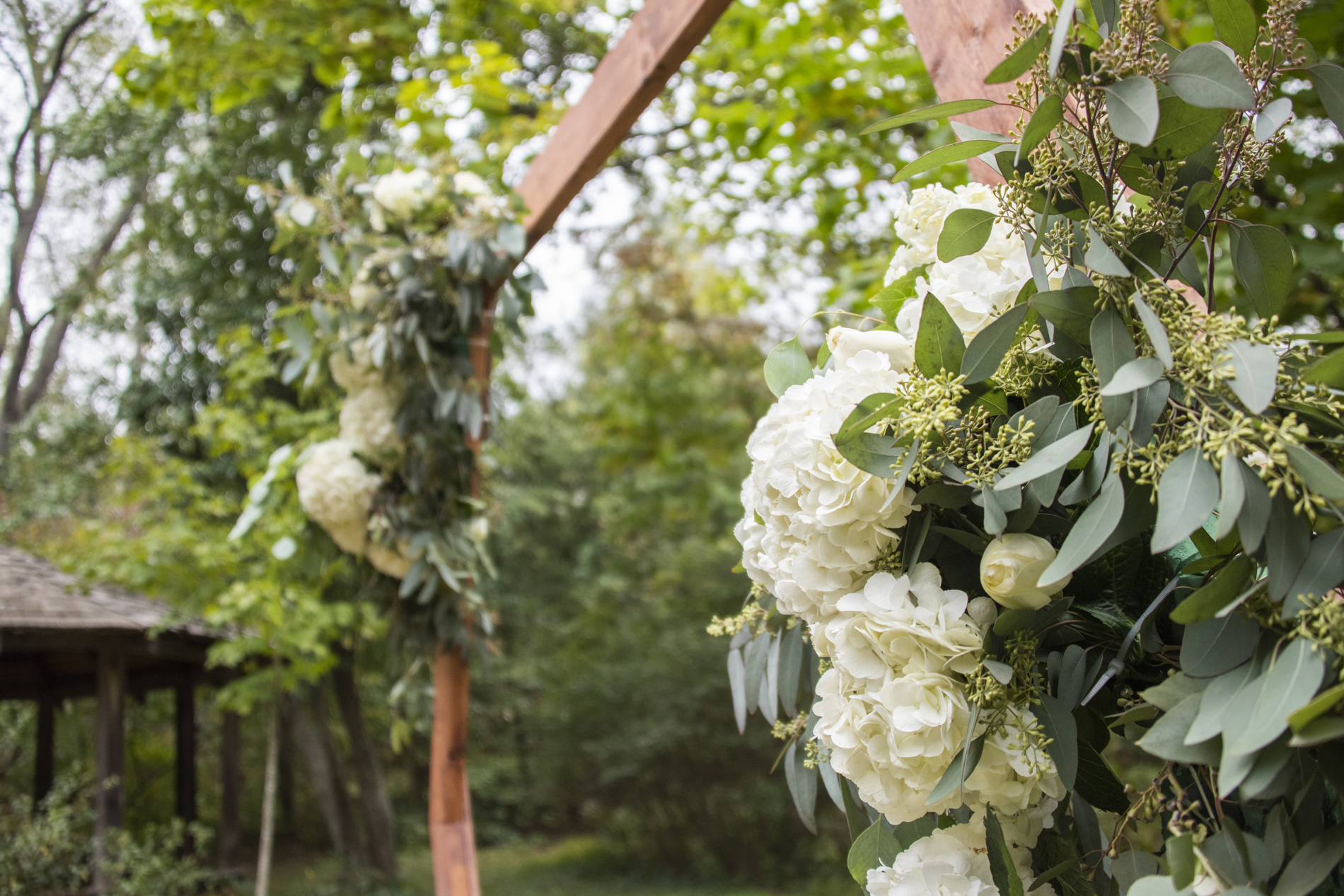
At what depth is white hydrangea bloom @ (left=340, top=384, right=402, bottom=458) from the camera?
1.99 m

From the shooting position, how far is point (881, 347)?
2.09 feet

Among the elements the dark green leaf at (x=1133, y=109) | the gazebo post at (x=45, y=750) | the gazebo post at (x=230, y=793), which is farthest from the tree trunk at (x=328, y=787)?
the dark green leaf at (x=1133, y=109)

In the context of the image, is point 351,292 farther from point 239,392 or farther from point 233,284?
point 233,284

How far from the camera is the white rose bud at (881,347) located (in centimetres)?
64

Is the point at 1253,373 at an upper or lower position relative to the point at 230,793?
upper

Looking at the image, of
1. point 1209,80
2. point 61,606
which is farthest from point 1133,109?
point 61,606

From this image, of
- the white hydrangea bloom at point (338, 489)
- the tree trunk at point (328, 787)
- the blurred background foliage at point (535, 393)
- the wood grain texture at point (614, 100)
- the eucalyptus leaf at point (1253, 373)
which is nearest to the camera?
the eucalyptus leaf at point (1253, 373)

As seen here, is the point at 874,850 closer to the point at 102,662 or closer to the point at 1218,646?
the point at 1218,646

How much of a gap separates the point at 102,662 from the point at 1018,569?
6926mm

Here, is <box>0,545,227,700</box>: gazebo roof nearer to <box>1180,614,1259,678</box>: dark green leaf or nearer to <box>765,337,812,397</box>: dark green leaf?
<box>765,337,812,397</box>: dark green leaf

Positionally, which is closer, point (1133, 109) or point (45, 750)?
point (1133, 109)

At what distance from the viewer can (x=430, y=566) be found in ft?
6.53

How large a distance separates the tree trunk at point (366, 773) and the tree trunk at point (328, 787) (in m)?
0.18

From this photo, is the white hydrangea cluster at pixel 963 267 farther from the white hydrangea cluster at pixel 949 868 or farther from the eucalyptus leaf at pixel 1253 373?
the white hydrangea cluster at pixel 949 868
